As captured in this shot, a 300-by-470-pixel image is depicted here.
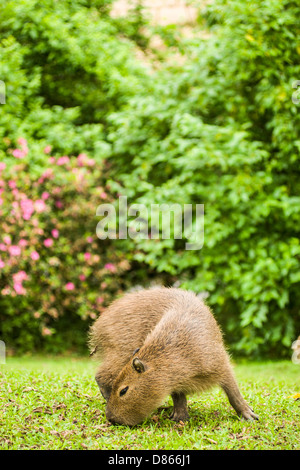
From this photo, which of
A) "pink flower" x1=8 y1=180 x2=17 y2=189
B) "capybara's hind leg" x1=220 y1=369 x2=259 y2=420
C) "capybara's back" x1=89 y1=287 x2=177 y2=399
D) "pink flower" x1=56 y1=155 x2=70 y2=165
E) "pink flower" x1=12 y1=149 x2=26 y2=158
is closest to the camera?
"capybara's hind leg" x1=220 y1=369 x2=259 y2=420

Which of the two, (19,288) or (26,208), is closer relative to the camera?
(19,288)

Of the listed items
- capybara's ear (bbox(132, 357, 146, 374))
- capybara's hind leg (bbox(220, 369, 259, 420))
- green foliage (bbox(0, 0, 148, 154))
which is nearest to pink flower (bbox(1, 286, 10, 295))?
green foliage (bbox(0, 0, 148, 154))

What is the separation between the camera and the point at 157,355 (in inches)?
147

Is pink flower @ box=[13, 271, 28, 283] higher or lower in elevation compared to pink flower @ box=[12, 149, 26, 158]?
lower

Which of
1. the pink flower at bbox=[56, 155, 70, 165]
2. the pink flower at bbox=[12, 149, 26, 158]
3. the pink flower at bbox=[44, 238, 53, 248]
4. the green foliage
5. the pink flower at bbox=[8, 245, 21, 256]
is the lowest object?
the pink flower at bbox=[8, 245, 21, 256]

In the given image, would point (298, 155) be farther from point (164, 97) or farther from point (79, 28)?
point (79, 28)

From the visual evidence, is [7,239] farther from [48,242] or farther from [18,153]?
[18,153]

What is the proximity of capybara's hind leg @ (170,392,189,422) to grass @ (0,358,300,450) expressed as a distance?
0.06 m

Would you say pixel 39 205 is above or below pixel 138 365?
above

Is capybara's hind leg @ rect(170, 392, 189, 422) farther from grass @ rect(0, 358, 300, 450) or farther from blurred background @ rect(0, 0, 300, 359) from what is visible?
blurred background @ rect(0, 0, 300, 359)

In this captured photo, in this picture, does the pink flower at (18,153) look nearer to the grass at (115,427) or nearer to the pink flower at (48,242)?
the pink flower at (48,242)

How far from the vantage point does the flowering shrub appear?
7664mm

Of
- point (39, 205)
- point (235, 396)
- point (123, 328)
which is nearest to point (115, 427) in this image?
point (123, 328)

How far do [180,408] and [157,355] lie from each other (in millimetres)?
527
